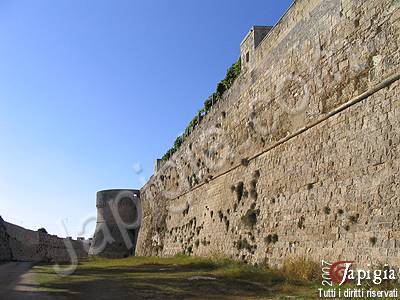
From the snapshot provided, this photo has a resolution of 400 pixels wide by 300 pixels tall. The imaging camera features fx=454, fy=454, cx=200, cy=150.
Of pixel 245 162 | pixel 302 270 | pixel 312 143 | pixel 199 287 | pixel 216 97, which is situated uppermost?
pixel 216 97

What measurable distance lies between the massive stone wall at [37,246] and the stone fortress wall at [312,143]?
45.6ft

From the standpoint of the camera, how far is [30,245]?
2839cm

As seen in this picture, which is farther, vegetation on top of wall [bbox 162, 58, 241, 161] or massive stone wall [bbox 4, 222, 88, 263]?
massive stone wall [bbox 4, 222, 88, 263]

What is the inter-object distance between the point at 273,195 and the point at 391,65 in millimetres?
4453

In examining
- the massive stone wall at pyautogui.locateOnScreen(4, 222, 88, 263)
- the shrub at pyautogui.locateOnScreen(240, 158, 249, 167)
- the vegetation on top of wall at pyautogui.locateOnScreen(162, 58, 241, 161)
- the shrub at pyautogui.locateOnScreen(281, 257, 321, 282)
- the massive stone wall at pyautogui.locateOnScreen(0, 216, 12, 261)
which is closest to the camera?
the shrub at pyautogui.locateOnScreen(281, 257, 321, 282)

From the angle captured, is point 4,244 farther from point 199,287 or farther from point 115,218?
point 199,287

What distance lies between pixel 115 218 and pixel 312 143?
78.2ft

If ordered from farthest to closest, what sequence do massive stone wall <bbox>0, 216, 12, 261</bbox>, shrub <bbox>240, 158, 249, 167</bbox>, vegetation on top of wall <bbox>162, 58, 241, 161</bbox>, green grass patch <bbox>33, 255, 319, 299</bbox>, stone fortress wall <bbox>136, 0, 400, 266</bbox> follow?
1. massive stone wall <bbox>0, 216, 12, 261</bbox>
2. vegetation on top of wall <bbox>162, 58, 241, 161</bbox>
3. shrub <bbox>240, 158, 249, 167</bbox>
4. green grass patch <bbox>33, 255, 319, 299</bbox>
5. stone fortress wall <bbox>136, 0, 400, 266</bbox>

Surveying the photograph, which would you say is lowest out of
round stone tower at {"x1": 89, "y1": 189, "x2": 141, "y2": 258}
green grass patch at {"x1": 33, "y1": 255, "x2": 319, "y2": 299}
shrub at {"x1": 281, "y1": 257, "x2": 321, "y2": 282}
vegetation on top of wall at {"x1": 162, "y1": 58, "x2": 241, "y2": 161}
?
green grass patch at {"x1": 33, "y1": 255, "x2": 319, "y2": 299}

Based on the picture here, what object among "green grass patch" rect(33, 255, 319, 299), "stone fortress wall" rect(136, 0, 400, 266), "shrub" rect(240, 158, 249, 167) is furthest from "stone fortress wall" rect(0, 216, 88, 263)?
"green grass patch" rect(33, 255, 319, 299)

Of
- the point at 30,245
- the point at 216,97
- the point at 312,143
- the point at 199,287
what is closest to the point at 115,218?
the point at 30,245

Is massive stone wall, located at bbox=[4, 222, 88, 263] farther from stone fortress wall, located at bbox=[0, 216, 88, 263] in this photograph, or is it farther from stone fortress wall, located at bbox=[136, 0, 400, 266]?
stone fortress wall, located at bbox=[136, 0, 400, 266]

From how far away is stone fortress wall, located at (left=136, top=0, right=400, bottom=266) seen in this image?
6844 millimetres

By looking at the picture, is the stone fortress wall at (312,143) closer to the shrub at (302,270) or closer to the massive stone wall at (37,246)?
the shrub at (302,270)
